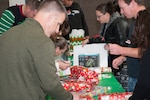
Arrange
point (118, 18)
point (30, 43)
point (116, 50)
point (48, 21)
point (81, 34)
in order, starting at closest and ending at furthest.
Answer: point (30, 43)
point (48, 21)
point (116, 50)
point (118, 18)
point (81, 34)

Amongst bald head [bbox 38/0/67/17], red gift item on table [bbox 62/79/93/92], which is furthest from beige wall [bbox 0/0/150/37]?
bald head [bbox 38/0/67/17]

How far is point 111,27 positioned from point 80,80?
1237mm

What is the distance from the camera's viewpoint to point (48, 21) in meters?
1.51

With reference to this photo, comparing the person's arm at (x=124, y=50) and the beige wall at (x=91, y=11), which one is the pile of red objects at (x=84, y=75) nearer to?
the person's arm at (x=124, y=50)

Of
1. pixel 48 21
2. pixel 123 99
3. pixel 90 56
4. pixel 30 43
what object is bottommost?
pixel 123 99

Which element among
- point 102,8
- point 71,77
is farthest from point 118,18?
point 71,77

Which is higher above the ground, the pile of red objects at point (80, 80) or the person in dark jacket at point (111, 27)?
the person in dark jacket at point (111, 27)

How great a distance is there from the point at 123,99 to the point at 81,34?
1.81m

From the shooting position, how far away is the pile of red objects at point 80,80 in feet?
6.66

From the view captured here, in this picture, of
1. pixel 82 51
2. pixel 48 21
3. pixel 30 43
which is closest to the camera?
pixel 30 43

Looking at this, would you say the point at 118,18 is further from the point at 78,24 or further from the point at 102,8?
the point at 78,24

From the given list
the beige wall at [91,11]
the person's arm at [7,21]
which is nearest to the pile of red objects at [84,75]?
the person's arm at [7,21]

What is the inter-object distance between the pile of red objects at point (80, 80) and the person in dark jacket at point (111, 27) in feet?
2.28

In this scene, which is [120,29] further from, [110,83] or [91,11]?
[91,11]
